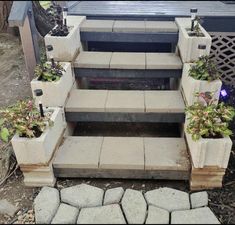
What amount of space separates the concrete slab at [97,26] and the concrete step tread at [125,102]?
0.99 meters

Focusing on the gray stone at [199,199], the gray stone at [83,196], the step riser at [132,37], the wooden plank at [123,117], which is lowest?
the gray stone at [199,199]

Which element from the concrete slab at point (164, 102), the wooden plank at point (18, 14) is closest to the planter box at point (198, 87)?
the concrete slab at point (164, 102)

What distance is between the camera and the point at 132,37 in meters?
3.84

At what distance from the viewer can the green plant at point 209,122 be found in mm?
2318

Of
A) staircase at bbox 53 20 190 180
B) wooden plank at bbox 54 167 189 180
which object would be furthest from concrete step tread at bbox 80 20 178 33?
wooden plank at bbox 54 167 189 180

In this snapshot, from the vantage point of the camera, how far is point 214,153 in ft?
7.73

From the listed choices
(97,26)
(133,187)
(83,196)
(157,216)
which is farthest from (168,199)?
(97,26)

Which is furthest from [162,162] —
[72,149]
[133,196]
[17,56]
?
[17,56]

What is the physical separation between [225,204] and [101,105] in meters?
1.57

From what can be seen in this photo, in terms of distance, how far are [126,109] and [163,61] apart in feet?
3.04

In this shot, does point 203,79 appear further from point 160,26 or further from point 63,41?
point 63,41

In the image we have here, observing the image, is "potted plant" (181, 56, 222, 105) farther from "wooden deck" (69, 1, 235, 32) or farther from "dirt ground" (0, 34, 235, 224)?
"wooden deck" (69, 1, 235, 32)

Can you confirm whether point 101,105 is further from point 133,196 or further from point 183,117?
point 133,196

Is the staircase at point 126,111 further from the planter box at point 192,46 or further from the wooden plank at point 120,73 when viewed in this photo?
→ the planter box at point 192,46
